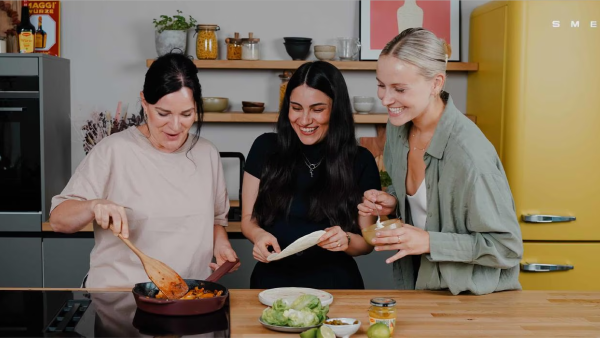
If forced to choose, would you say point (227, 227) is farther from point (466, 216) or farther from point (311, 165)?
point (466, 216)

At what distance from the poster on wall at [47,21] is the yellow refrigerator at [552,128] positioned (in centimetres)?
261

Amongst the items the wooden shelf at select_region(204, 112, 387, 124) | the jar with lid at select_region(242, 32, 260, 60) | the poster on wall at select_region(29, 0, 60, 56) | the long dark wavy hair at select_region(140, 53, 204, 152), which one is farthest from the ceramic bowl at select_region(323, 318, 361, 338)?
the poster on wall at select_region(29, 0, 60, 56)

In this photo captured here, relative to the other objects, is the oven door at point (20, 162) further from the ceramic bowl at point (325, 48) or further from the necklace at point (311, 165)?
the necklace at point (311, 165)

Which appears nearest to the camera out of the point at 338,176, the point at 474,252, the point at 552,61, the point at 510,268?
the point at 474,252

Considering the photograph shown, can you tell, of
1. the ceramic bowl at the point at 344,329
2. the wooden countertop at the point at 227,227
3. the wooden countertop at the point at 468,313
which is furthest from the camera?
the wooden countertop at the point at 227,227

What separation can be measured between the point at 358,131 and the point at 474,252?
92.3 inches

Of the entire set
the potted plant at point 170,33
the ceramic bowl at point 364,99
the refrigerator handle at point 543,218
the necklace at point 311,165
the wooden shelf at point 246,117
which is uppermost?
the potted plant at point 170,33

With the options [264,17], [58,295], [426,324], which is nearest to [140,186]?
[58,295]

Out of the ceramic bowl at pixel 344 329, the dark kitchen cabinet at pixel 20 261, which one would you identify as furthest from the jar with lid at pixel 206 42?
the ceramic bowl at pixel 344 329

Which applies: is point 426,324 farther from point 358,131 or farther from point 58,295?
point 358,131

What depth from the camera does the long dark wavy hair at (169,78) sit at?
2281 mm

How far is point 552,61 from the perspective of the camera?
3.81 m

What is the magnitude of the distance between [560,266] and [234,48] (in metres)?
2.23

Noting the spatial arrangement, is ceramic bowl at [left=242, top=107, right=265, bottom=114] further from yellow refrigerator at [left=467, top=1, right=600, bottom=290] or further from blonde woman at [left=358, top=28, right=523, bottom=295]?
blonde woman at [left=358, top=28, right=523, bottom=295]
